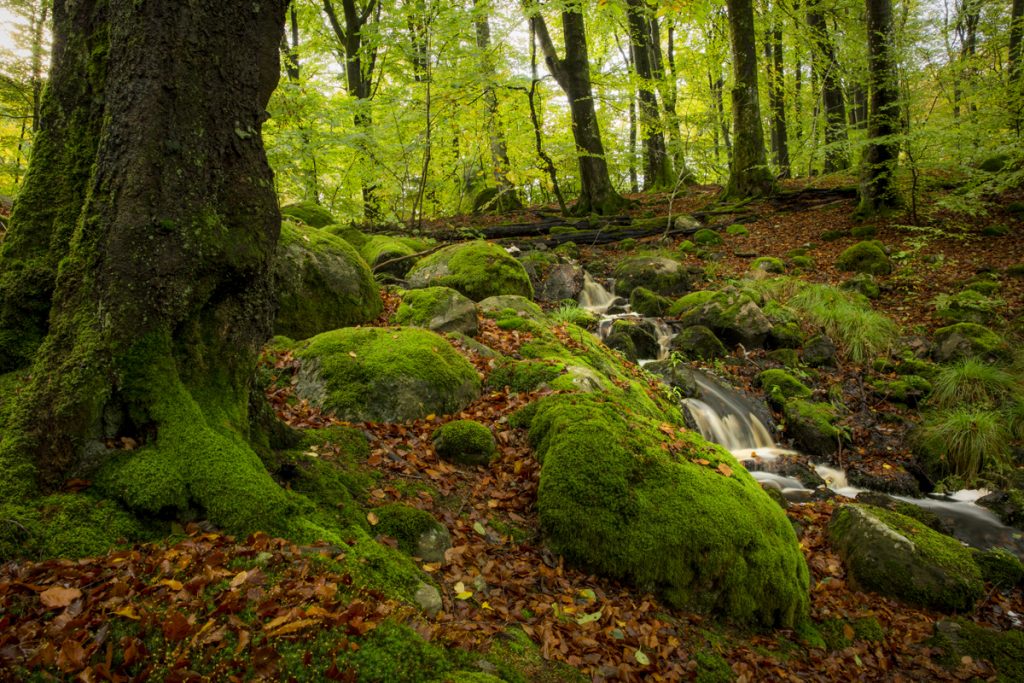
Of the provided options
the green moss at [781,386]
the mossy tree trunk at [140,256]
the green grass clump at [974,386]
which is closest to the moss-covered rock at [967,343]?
the green grass clump at [974,386]

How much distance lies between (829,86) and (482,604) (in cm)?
2237

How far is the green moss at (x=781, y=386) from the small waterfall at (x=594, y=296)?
3.58 m

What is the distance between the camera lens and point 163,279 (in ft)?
8.87

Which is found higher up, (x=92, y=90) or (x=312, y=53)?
(x=312, y=53)

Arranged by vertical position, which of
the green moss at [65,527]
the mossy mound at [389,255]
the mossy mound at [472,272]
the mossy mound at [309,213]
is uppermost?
the mossy mound at [309,213]

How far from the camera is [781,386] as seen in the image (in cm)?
883

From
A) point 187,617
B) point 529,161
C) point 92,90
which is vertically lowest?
point 187,617

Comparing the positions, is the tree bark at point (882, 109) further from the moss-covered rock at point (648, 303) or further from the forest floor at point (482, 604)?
the forest floor at point (482, 604)

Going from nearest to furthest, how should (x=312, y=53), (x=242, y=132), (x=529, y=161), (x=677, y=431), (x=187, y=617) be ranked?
(x=187, y=617)
(x=242, y=132)
(x=677, y=431)
(x=529, y=161)
(x=312, y=53)

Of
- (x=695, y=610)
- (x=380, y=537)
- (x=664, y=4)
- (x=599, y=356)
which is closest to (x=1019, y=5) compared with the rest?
(x=664, y=4)

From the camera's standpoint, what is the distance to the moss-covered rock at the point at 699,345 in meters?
9.75

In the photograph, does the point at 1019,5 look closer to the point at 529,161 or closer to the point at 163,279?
the point at 529,161

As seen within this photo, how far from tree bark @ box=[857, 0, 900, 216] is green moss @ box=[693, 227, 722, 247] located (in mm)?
3713

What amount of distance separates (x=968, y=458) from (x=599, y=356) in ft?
16.2
